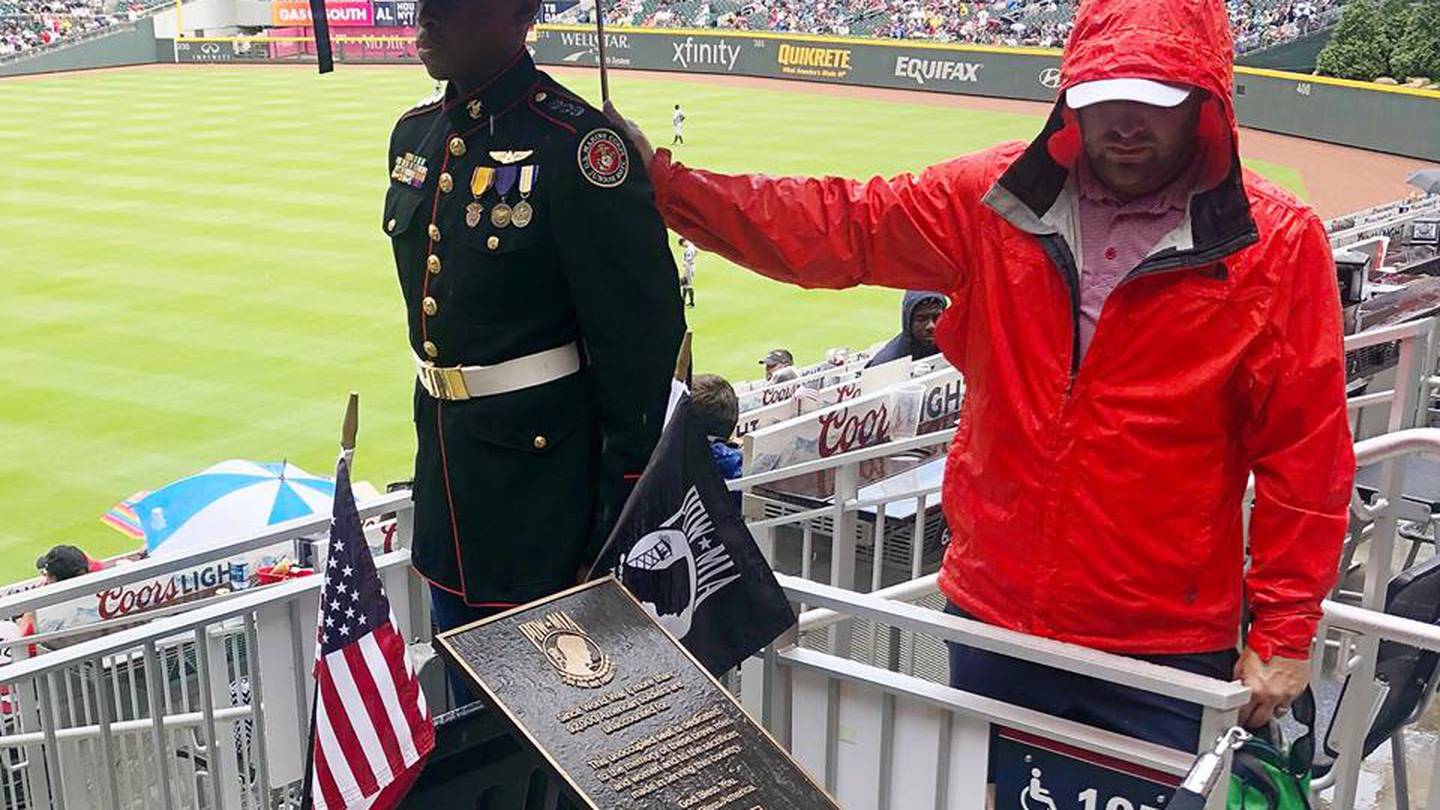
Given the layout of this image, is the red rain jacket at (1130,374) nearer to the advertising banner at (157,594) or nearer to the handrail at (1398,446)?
the handrail at (1398,446)

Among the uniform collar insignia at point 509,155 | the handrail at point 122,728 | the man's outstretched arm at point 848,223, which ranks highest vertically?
the uniform collar insignia at point 509,155

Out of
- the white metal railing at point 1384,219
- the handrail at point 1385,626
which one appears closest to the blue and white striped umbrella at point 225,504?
the handrail at point 1385,626

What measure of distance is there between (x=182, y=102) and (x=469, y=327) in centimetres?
3520

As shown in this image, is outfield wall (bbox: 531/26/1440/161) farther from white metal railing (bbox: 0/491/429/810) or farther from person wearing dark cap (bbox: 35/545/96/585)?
white metal railing (bbox: 0/491/429/810)

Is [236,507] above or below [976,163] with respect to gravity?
below

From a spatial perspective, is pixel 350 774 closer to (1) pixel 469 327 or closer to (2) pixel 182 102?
(1) pixel 469 327

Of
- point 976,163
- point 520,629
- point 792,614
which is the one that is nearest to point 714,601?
point 792,614

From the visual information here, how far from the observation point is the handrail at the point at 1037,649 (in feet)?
7.19

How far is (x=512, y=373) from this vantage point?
9.08 ft

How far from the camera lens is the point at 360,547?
7.71ft

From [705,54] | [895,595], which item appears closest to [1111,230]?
[895,595]

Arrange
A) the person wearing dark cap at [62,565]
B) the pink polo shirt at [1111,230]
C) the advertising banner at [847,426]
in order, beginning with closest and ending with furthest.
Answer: the pink polo shirt at [1111,230] < the advertising banner at [847,426] < the person wearing dark cap at [62,565]

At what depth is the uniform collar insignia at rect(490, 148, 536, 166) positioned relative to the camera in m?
2.71

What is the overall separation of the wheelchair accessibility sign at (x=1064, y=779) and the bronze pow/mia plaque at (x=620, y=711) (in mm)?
575
